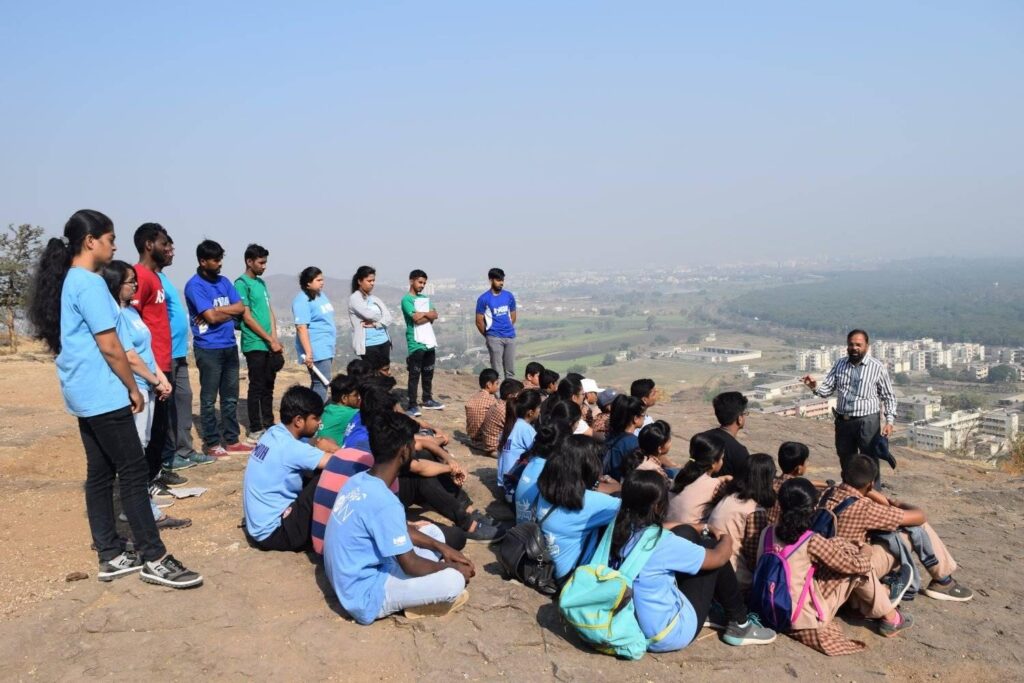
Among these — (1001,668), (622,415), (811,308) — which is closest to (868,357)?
(622,415)

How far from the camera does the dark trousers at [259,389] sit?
23.9 ft

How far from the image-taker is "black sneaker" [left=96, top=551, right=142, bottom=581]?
426 cm

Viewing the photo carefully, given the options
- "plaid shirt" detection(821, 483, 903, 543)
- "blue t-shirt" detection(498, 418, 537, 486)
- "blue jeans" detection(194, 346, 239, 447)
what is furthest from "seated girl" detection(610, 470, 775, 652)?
"blue jeans" detection(194, 346, 239, 447)

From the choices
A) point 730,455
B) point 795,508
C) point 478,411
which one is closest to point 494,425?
point 478,411

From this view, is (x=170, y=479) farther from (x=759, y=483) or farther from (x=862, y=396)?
(x=862, y=396)

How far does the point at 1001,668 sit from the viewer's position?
3986mm

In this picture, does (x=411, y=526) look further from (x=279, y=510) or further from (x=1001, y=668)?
(x=1001, y=668)

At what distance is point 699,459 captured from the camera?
4.70 m

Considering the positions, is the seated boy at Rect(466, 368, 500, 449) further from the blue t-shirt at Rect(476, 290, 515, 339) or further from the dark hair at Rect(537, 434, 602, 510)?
the dark hair at Rect(537, 434, 602, 510)

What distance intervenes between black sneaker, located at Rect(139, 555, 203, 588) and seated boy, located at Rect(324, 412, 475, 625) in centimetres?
89

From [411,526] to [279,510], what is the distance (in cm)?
99

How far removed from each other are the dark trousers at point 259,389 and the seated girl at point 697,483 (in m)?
4.46

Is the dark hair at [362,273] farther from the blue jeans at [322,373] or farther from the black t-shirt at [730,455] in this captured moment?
the black t-shirt at [730,455]

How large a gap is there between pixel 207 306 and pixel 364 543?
368cm
